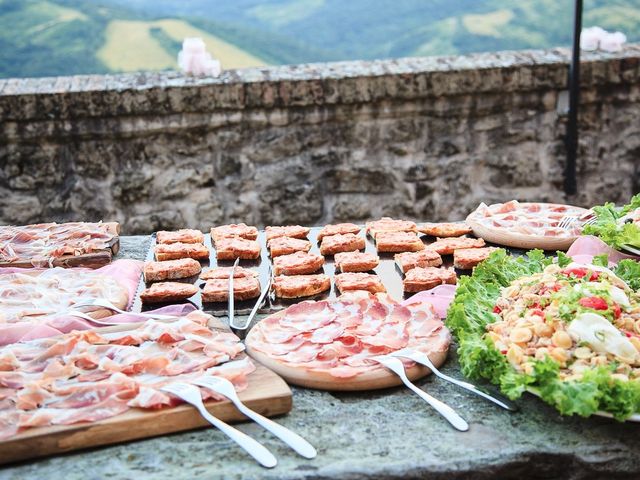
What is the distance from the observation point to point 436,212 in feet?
17.4

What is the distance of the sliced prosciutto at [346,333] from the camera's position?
203 cm

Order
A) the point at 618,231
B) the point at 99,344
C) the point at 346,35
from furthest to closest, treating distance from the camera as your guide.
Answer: the point at 346,35 < the point at 618,231 < the point at 99,344

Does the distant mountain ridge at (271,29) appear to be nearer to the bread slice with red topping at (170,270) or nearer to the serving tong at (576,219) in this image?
the serving tong at (576,219)

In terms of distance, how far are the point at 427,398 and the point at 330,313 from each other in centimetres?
55

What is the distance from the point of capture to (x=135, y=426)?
174 cm

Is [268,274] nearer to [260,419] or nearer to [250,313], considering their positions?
[250,313]

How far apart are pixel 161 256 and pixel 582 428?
5.73 ft

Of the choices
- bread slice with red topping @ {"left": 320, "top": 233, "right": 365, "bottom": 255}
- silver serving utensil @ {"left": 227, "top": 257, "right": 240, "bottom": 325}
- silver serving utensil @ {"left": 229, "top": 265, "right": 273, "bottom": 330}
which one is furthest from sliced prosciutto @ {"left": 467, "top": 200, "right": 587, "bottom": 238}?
silver serving utensil @ {"left": 227, "top": 257, "right": 240, "bottom": 325}

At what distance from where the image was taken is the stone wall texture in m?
4.88

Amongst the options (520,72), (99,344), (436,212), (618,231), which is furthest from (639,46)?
(99,344)

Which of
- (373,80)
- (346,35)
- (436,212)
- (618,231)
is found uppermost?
(346,35)

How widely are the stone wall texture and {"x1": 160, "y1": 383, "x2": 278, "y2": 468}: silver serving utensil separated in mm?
3331

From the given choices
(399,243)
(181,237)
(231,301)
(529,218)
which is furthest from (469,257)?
(181,237)

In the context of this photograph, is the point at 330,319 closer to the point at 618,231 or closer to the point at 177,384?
the point at 177,384
